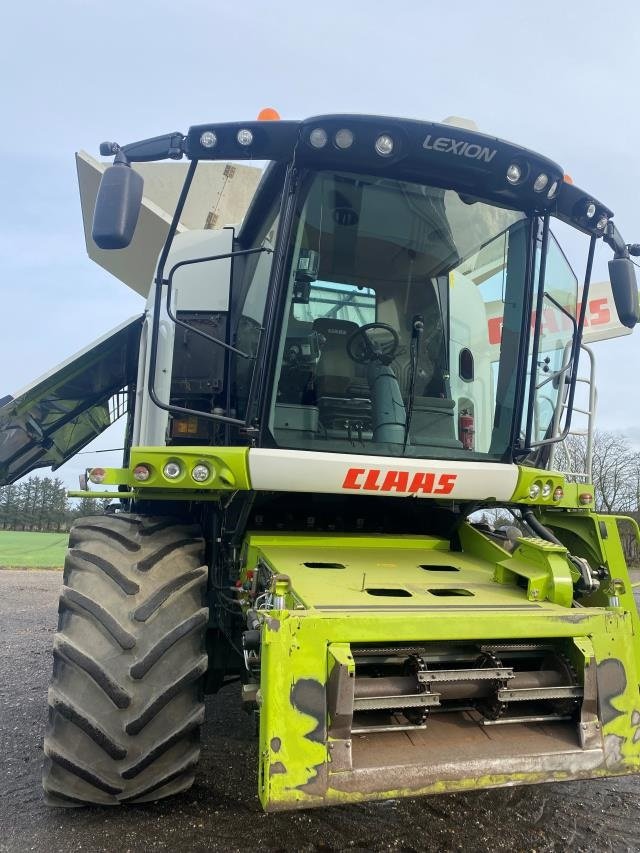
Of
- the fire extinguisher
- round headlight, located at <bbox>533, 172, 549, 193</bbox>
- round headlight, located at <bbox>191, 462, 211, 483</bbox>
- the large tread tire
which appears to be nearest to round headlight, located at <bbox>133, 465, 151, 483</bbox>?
round headlight, located at <bbox>191, 462, 211, 483</bbox>

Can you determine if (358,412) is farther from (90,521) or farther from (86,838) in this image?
(86,838)

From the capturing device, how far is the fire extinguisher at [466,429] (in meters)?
3.36

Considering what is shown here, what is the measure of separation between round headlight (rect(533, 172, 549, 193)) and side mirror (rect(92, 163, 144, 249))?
1859mm

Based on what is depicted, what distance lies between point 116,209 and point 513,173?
1823 millimetres

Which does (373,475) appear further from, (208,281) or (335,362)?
(208,281)

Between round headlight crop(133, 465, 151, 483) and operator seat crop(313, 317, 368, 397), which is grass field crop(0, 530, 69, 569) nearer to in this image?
round headlight crop(133, 465, 151, 483)

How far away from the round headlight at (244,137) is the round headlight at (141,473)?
1.51m


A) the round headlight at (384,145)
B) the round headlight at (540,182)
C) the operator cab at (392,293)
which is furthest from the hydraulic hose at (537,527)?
the round headlight at (384,145)

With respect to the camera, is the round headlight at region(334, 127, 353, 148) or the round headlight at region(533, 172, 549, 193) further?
the round headlight at region(533, 172, 549, 193)

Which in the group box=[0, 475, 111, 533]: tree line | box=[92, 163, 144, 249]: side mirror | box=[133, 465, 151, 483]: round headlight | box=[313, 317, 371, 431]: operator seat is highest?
box=[92, 163, 144, 249]: side mirror

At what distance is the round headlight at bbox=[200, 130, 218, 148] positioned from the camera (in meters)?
2.85

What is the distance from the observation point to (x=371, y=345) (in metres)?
3.32

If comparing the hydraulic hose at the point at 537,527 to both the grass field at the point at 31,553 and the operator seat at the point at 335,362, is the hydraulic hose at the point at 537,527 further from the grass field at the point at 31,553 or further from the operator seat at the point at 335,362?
the grass field at the point at 31,553

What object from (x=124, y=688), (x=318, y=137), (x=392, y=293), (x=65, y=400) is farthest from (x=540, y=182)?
(x=65, y=400)
